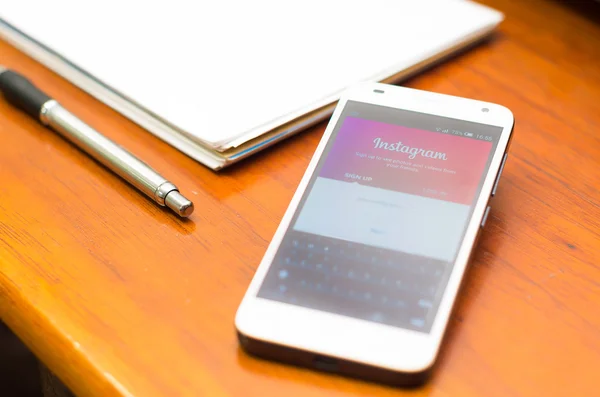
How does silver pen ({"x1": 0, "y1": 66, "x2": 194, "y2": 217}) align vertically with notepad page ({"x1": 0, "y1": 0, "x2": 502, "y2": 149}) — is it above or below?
below

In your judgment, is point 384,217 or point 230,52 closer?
point 384,217

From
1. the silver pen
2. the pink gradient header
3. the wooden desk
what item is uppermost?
the pink gradient header

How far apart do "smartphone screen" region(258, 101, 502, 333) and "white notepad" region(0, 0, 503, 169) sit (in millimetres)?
58

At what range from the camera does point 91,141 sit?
394 millimetres

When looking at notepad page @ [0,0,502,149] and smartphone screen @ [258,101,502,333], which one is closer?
smartphone screen @ [258,101,502,333]

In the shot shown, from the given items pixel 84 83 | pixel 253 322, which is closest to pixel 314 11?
pixel 84 83

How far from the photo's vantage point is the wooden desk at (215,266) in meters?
0.29

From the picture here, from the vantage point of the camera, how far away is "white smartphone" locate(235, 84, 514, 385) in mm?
279

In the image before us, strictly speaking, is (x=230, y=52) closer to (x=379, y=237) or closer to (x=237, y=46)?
(x=237, y=46)

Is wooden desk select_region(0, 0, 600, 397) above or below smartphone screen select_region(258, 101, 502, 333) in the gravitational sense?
below

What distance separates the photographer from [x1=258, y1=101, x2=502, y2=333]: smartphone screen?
297 mm

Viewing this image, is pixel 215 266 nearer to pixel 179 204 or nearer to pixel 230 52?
pixel 179 204

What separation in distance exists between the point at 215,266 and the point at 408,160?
0.12 meters

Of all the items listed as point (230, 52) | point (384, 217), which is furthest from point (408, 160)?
point (230, 52)
